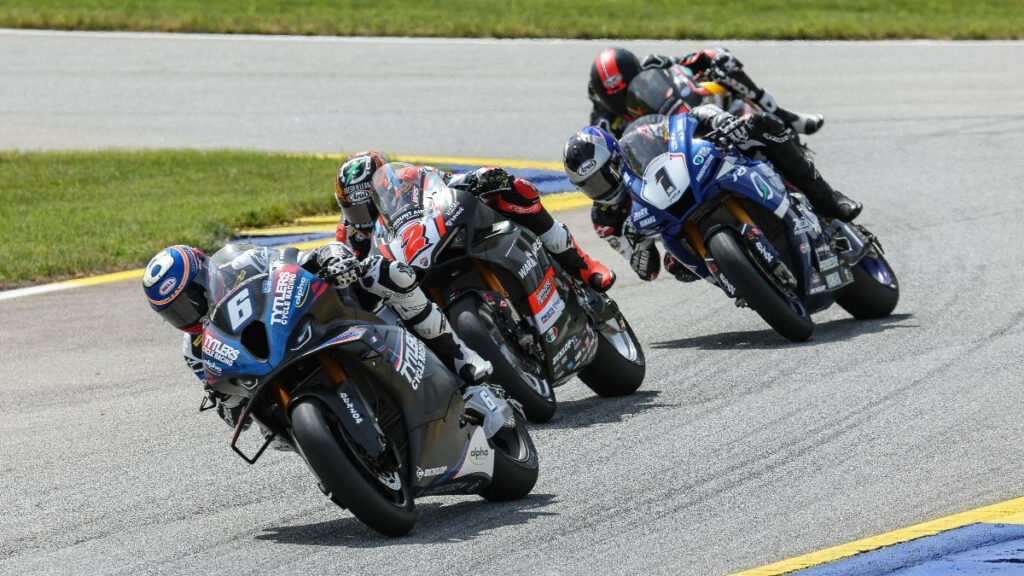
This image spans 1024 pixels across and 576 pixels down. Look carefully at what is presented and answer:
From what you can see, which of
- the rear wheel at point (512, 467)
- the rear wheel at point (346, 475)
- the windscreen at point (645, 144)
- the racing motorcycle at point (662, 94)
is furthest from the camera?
the racing motorcycle at point (662, 94)

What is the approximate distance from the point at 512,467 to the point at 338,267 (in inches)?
47.8

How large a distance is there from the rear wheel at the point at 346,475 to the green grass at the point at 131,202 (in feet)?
24.0

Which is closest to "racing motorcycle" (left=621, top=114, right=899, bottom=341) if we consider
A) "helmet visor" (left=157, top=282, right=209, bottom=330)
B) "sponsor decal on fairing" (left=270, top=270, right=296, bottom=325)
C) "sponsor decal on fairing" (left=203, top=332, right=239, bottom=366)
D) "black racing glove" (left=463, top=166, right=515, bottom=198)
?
"black racing glove" (left=463, top=166, right=515, bottom=198)

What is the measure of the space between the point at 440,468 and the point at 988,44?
18.7m

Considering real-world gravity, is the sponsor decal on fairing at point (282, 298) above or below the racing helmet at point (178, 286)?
above

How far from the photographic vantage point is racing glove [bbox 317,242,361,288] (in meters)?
6.22

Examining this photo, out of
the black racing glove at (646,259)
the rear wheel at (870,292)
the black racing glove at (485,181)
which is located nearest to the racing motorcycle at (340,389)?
the black racing glove at (485,181)

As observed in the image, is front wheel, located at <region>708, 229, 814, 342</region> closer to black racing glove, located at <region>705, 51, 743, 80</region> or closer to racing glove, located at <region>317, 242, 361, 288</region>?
black racing glove, located at <region>705, 51, 743, 80</region>

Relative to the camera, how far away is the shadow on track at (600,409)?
8359 mm

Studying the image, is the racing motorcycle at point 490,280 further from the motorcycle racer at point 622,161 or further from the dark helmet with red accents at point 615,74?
the dark helmet with red accents at point 615,74

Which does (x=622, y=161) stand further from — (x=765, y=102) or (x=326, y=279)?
(x=326, y=279)

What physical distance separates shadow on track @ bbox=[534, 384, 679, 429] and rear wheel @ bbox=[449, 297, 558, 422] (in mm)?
125

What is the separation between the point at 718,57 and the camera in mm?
12773

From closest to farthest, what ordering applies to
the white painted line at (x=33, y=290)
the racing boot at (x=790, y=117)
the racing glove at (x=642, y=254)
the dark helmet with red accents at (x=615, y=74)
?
the racing glove at (x=642, y=254) < the dark helmet with red accents at (x=615, y=74) < the white painted line at (x=33, y=290) < the racing boot at (x=790, y=117)
